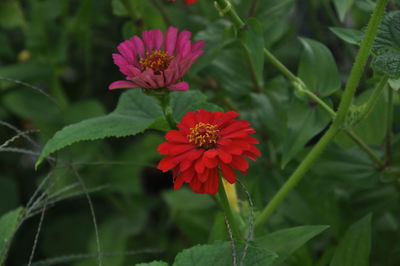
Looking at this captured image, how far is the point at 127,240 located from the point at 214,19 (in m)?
0.37

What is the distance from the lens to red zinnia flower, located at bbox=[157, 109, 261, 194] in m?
0.42

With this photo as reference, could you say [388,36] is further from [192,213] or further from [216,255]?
[192,213]

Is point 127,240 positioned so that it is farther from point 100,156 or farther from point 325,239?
point 325,239

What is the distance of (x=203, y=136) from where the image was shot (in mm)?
441

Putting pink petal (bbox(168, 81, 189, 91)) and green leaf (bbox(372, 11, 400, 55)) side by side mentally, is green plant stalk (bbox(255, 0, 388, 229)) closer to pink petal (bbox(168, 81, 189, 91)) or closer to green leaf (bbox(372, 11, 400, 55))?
green leaf (bbox(372, 11, 400, 55))

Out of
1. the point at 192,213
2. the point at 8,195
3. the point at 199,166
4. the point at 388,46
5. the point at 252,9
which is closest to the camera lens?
the point at 199,166

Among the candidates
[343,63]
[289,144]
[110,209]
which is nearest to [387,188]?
[289,144]

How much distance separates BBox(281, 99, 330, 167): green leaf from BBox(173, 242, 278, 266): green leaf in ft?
0.51

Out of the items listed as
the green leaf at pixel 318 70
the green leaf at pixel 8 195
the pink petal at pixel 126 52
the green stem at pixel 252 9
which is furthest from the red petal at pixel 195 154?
the green leaf at pixel 8 195

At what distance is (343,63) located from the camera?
104 centimetres

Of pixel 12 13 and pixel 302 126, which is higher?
pixel 12 13

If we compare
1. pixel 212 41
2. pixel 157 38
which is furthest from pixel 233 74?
pixel 157 38

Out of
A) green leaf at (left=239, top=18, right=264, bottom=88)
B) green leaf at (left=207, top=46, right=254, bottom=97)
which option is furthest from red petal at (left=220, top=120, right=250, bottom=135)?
green leaf at (left=207, top=46, right=254, bottom=97)

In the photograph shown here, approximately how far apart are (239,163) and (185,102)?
15 cm
